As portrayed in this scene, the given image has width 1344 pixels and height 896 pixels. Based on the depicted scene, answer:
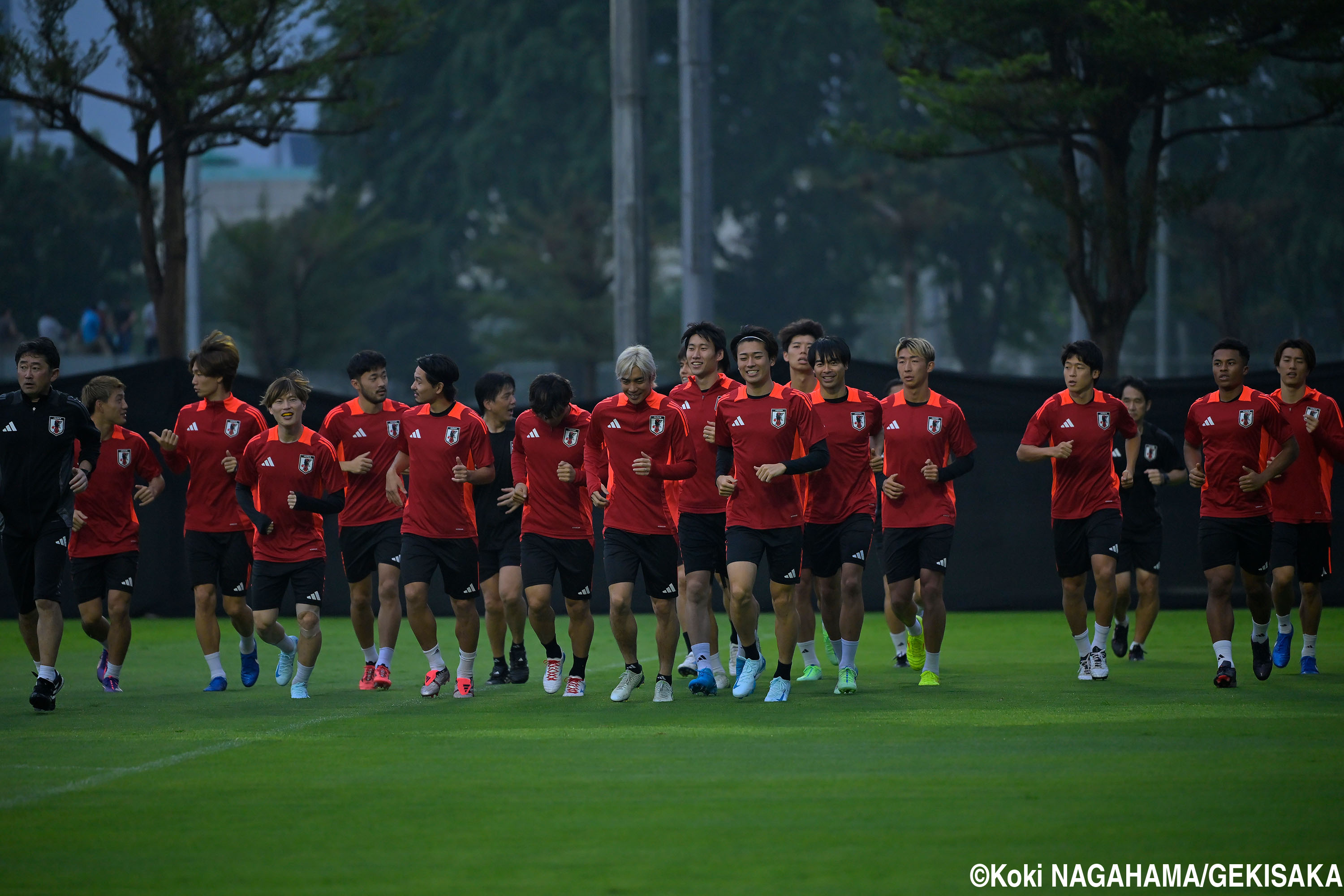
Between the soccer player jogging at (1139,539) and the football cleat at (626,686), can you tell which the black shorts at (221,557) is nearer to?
the football cleat at (626,686)

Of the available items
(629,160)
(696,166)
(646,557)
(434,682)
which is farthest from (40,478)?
(696,166)

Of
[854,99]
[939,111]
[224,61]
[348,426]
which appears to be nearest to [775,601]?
[348,426]

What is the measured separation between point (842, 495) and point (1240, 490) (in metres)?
2.70

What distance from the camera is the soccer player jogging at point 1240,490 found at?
35.8 feet

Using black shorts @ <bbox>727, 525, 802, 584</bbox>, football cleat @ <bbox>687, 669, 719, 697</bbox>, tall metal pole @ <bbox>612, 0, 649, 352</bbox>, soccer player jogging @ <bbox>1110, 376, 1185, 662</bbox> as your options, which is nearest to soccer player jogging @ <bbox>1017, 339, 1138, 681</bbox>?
soccer player jogging @ <bbox>1110, 376, 1185, 662</bbox>

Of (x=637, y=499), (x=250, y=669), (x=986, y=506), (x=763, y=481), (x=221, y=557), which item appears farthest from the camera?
(x=986, y=506)

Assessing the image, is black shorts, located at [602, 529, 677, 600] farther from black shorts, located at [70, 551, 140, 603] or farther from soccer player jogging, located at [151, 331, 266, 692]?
black shorts, located at [70, 551, 140, 603]

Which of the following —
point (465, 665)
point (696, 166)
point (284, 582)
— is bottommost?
point (465, 665)

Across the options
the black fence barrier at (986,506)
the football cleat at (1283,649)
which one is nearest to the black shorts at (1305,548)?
the football cleat at (1283,649)

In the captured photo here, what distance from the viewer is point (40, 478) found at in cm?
1044

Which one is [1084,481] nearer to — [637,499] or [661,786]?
[637,499]

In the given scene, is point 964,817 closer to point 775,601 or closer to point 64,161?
point 775,601

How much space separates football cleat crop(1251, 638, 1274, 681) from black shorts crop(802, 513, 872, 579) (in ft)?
9.00

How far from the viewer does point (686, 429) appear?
10.2m
